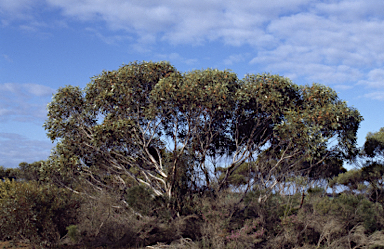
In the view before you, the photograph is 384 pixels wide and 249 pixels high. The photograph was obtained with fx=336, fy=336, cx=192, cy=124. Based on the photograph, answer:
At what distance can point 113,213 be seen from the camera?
1708 centimetres

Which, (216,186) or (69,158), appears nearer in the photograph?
(216,186)

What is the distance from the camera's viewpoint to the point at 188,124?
56.8 feet

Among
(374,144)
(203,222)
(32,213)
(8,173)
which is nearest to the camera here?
(32,213)

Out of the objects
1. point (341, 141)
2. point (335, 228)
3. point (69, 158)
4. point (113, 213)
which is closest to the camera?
point (335, 228)

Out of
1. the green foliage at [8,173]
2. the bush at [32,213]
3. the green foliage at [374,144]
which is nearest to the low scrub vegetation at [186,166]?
the bush at [32,213]

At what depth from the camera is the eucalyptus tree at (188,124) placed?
1688 cm

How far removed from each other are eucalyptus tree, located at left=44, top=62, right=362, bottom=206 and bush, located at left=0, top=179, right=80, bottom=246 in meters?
3.83

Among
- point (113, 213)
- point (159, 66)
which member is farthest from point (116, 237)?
point (159, 66)

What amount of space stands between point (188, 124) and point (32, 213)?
8.18 m

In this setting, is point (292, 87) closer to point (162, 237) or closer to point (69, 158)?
point (162, 237)

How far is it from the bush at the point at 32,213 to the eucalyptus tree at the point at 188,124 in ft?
12.6

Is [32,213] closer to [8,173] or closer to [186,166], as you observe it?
[186,166]

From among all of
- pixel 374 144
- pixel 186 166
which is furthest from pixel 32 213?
pixel 374 144

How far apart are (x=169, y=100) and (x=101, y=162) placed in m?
6.12
